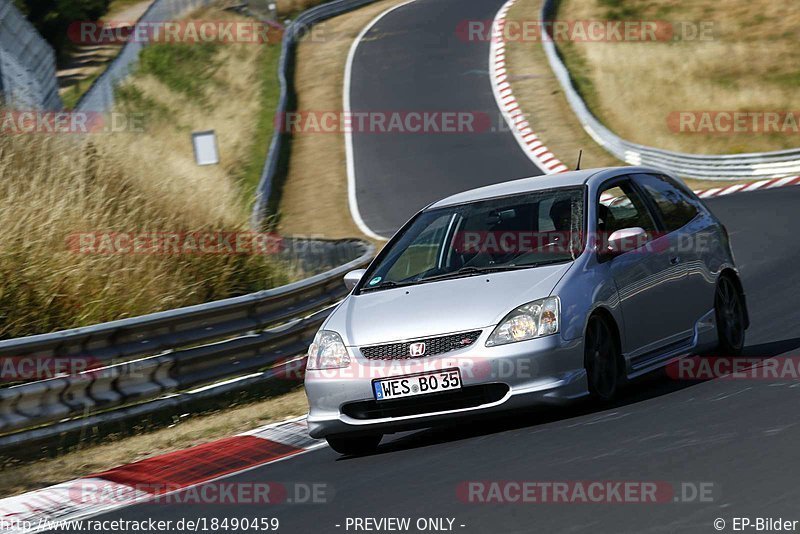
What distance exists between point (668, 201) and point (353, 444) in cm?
300

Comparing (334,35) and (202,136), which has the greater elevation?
(334,35)

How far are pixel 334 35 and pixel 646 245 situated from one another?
134ft

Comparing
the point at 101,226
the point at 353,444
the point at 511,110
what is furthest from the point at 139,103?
the point at 353,444

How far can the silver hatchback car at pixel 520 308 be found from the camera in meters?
7.41

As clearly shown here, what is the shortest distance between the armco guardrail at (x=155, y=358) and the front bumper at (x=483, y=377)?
246 centimetres

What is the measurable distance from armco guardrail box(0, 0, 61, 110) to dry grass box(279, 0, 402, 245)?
6.97m

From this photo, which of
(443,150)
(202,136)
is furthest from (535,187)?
(443,150)

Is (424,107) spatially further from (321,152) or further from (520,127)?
(520,127)

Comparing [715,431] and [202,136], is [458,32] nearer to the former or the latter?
[202,136]

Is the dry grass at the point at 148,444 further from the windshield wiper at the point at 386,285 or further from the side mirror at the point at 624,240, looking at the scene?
the side mirror at the point at 624,240

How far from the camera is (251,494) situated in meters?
6.95

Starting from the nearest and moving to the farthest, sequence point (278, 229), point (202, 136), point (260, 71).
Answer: point (202, 136) < point (278, 229) < point (260, 71)

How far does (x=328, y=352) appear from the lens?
7.86 meters

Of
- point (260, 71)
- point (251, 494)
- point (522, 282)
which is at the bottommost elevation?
point (251, 494)
